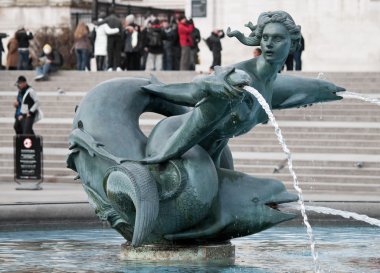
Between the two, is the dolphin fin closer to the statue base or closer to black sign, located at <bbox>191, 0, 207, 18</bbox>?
the statue base

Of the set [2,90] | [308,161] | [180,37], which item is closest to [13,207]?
[308,161]

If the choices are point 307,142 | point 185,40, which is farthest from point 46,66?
point 307,142

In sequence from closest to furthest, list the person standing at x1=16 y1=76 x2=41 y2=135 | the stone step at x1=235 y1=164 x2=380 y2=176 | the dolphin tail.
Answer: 1. the dolphin tail
2. the stone step at x1=235 y1=164 x2=380 y2=176
3. the person standing at x1=16 y1=76 x2=41 y2=135

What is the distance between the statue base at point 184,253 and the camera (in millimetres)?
12867

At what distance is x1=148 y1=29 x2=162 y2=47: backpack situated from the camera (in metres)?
36.3

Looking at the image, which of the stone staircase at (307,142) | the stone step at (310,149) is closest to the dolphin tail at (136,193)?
the stone staircase at (307,142)

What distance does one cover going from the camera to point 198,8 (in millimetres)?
40406

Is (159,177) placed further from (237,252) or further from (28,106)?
(28,106)

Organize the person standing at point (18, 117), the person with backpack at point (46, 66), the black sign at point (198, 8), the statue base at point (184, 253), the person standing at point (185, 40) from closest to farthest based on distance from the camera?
1. the statue base at point (184, 253)
2. the person standing at point (18, 117)
3. the person with backpack at point (46, 66)
4. the person standing at point (185, 40)
5. the black sign at point (198, 8)

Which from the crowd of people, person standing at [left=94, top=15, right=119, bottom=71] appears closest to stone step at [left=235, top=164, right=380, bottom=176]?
the crowd of people

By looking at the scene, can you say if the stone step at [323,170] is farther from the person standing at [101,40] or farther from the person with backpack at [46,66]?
the person standing at [101,40]

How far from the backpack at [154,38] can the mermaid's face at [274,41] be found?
2396 centimetres

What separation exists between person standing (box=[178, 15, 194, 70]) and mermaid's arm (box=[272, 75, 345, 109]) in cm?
2223

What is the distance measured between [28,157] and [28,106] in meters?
3.76
